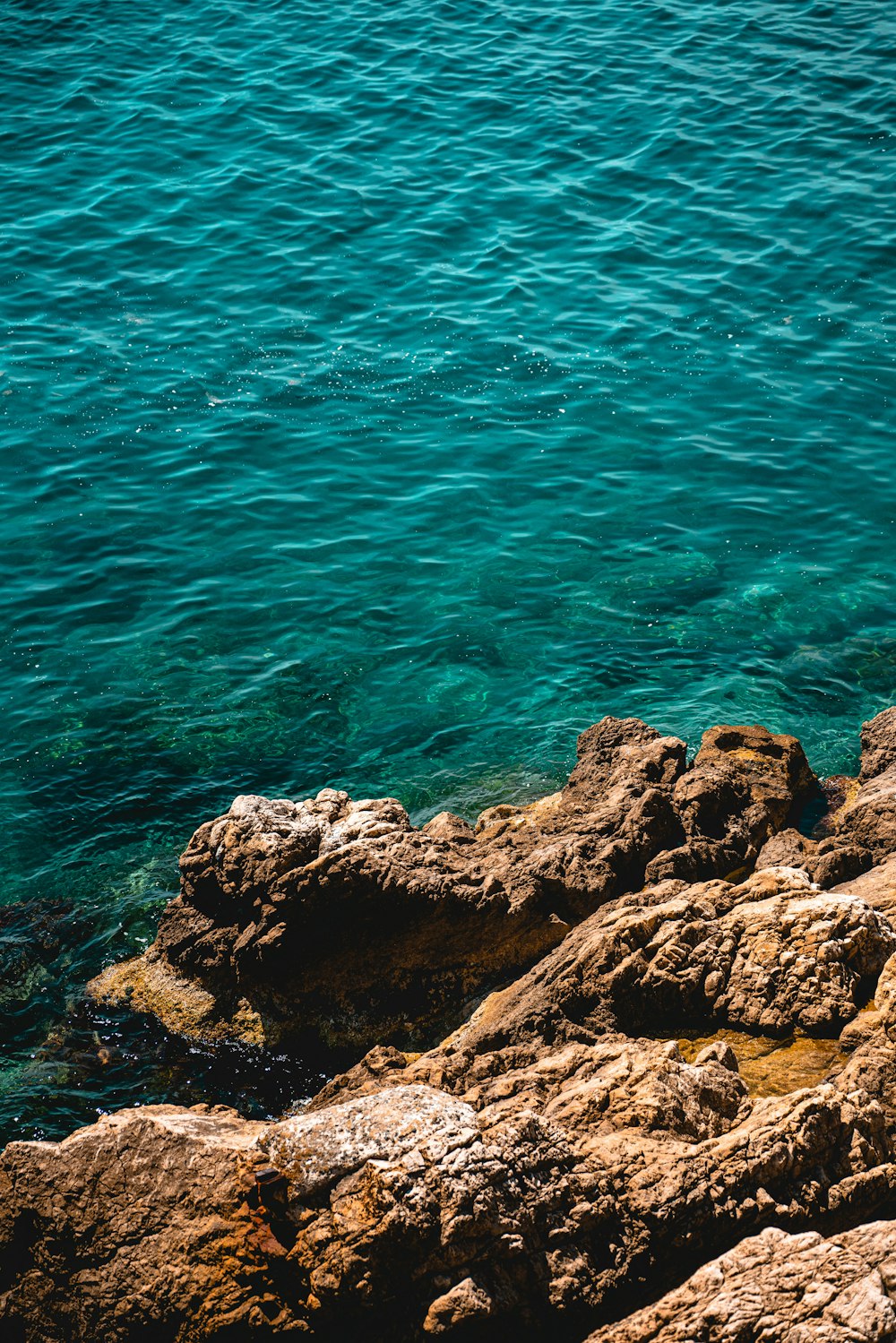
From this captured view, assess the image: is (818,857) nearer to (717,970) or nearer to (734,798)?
(734,798)

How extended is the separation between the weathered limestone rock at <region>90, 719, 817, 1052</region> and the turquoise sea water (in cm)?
65

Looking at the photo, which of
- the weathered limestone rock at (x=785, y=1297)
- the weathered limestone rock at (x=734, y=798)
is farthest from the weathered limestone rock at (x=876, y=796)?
the weathered limestone rock at (x=785, y=1297)

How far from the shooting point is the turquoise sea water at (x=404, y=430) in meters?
15.8

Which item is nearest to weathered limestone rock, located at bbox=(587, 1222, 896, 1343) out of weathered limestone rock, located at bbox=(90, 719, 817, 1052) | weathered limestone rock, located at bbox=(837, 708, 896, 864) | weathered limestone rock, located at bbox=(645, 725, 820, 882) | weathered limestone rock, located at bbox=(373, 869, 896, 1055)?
weathered limestone rock, located at bbox=(373, 869, 896, 1055)

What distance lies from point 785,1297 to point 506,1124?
1664mm

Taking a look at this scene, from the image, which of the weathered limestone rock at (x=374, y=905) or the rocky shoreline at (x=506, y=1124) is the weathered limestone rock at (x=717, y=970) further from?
the weathered limestone rock at (x=374, y=905)

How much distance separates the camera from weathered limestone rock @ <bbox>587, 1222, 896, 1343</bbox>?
20.4ft

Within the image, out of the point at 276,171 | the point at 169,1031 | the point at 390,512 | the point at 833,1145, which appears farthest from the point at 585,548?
the point at 276,171

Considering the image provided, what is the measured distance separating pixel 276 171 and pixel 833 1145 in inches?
1054

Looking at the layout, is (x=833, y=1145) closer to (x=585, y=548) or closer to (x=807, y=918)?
(x=807, y=918)

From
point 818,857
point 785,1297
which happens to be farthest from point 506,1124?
point 818,857

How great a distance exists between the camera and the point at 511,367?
75.6 ft

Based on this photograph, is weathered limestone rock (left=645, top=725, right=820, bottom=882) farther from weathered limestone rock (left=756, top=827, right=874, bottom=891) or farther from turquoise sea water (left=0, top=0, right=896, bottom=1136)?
turquoise sea water (left=0, top=0, right=896, bottom=1136)

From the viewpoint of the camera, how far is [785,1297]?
6395 millimetres
